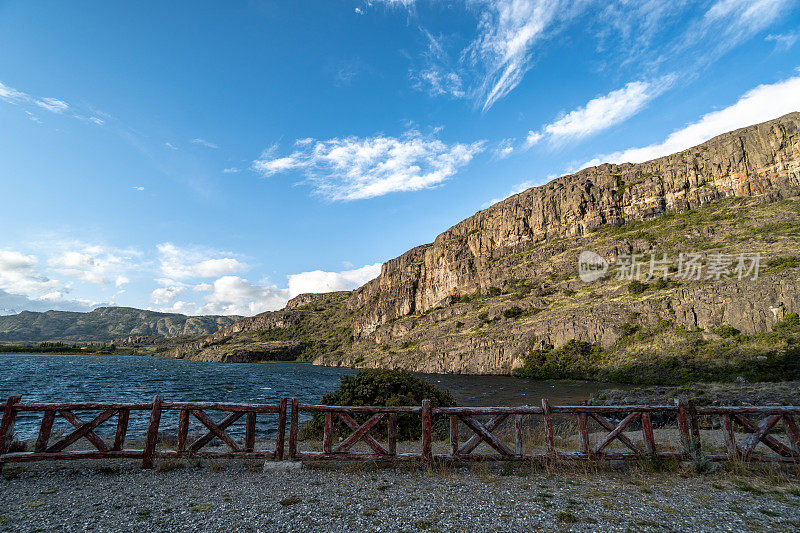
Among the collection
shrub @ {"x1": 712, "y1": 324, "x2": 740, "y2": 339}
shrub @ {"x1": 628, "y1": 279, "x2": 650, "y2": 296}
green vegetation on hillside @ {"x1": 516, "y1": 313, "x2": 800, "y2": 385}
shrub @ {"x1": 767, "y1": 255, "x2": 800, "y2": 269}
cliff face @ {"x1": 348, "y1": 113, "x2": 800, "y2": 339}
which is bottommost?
green vegetation on hillside @ {"x1": 516, "y1": 313, "x2": 800, "y2": 385}

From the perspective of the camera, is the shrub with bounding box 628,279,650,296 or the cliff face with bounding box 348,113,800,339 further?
the cliff face with bounding box 348,113,800,339

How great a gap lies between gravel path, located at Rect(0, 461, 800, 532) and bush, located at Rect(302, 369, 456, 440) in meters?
7.03

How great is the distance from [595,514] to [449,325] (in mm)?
95866

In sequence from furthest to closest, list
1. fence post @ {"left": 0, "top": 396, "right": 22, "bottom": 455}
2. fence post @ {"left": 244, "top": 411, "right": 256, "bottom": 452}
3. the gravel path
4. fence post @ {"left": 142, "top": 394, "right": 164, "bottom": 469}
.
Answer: fence post @ {"left": 244, "top": 411, "right": 256, "bottom": 452}
fence post @ {"left": 142, "top": 394, "right": 164, "bottom": 469}
fence post @ {"left": 0, "top": 396, "right": 22, "bottom": 455}
the gravel path

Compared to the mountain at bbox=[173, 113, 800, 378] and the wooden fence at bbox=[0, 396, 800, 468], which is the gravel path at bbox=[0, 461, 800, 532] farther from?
the mountain at bbox=[173, 113, 800, 378]

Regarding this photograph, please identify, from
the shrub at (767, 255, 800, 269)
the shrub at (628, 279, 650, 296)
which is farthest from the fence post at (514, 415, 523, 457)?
the shrub at (628, 279, 650, 296)

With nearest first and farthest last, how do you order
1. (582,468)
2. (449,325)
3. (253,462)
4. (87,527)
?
(87,527) < (582,468) < (253,462) < (449,325)

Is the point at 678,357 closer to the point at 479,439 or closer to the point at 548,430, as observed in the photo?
the point at 548,430

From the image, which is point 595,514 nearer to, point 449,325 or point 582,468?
point 582,468

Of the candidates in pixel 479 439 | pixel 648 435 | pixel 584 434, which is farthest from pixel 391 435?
pixel 648 435

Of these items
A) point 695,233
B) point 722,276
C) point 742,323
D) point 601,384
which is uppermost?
point 695,233

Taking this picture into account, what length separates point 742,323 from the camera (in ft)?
143

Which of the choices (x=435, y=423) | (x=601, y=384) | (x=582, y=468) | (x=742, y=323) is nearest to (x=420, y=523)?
(x=582, y=468)

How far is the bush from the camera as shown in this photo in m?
16.6
